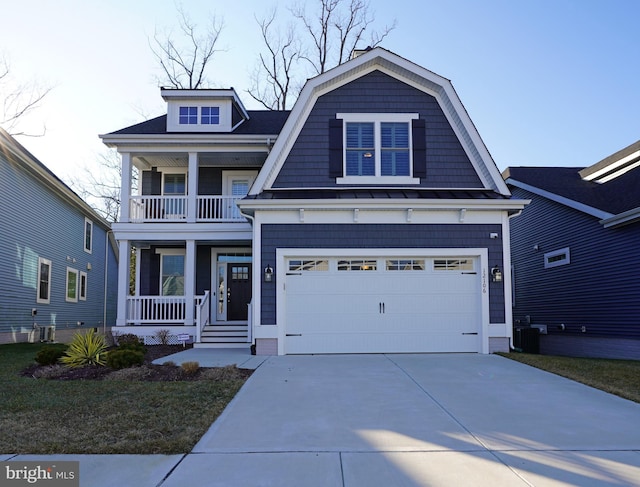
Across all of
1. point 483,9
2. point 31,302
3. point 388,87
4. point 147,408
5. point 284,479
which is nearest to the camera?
point 284,479

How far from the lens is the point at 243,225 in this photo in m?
14.6

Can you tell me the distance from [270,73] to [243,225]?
16.9 metres

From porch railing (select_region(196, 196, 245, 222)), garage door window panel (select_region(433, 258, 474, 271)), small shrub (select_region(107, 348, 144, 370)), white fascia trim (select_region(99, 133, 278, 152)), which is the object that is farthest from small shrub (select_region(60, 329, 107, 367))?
garage door window panel (select_region(433, 258, 474, 271))

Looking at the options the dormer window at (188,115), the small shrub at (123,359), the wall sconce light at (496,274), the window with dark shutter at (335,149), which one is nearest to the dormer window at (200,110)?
the dormer window at (188,115)

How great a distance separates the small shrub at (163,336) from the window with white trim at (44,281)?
18.5 feet

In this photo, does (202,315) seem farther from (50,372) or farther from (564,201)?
(564,201)

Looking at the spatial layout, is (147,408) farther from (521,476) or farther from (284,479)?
(521,476)

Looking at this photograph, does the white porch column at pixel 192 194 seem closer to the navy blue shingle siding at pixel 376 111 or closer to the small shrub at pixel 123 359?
the navy blue shingle siding at pixel 376 111

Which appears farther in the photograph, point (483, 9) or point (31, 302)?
point (31, 302)

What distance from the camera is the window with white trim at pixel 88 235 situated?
2194 cm

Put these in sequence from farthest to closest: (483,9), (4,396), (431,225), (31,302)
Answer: (31,302), (483,9), (431,225), (4,396)

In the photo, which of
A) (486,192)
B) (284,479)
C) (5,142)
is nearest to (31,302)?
(5,142)

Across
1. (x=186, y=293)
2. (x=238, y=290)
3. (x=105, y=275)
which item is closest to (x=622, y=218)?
(x=238, y=290)

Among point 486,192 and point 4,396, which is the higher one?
point 486,192
